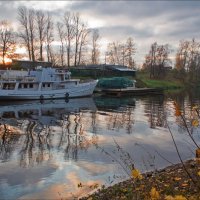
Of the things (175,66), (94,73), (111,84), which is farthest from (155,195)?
(175,66)

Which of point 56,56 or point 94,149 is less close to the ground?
point 56,56

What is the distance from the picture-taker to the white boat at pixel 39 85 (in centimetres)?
5041

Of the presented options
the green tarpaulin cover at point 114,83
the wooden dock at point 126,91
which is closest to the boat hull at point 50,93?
the wooden dock at point 126,91

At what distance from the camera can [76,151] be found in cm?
1828

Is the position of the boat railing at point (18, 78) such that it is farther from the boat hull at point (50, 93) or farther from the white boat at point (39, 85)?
the boat hull at point (50, 93)

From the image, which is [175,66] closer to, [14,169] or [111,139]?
[111,139]

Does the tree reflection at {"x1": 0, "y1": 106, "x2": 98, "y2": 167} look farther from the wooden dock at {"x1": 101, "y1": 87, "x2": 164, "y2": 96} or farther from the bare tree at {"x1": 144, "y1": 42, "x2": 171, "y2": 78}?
the bare tree at {"x1": 144, "y1": 42, "x2": 171, "y2": 78}

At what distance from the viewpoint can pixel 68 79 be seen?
189ft

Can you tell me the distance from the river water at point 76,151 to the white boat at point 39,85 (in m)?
17.3

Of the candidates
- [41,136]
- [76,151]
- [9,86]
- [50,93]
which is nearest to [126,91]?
[50,93]

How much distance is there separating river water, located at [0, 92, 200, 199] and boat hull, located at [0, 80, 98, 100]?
1643cm

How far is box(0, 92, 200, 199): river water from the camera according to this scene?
41.9 feet

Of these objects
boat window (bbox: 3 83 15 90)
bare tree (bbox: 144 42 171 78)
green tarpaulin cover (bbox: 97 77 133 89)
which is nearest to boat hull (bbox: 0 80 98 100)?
boat window (bbox: 3 83 15 90)

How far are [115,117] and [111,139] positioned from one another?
460 inches
